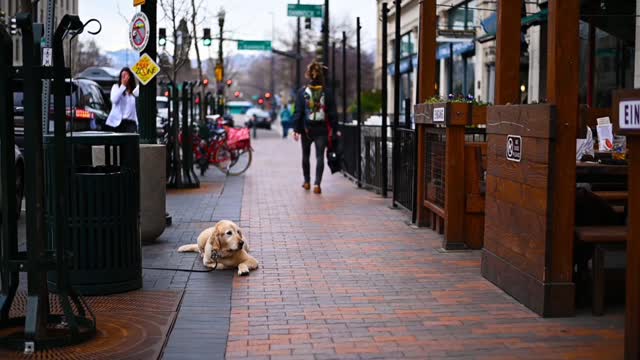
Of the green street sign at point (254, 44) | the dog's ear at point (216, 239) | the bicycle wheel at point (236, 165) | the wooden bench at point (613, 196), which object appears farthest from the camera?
the green street sign at point (254, 44)

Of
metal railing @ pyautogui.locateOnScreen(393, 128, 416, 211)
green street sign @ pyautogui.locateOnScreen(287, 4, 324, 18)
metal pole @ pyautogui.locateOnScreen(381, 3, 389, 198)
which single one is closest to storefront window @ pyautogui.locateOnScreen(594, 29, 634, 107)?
metal pole @ pyautogui.locateOnScreen(381, 3, 389, 198)

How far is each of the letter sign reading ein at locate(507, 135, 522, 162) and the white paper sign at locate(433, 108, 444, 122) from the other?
2.27m

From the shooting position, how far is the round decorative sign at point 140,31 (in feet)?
36.1

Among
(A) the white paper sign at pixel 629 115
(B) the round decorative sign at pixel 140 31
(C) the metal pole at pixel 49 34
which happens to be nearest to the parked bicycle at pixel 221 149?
(B) the round decorative sign at pixel 140 31

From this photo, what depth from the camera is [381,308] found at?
6484 mm

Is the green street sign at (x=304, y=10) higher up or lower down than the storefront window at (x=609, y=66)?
higher up

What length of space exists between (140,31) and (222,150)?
8.26 metres

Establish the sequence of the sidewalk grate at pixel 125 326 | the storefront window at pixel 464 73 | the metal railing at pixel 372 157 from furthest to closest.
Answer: the storefront window at pixel 464 73 < the metal railing at pixel 372 157 < the sidewalk grate at pixel 125 326

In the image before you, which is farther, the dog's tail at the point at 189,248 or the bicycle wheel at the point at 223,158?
the bicycle wheel at the point at 223,158

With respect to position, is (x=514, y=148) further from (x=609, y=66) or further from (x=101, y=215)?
(x=609, y=66)

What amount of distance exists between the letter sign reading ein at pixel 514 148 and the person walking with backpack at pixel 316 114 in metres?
8.03

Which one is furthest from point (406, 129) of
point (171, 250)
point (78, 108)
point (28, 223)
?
point (78, 108)

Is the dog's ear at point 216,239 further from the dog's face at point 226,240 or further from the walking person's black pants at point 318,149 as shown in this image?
the walking person's black pants at point 318,149

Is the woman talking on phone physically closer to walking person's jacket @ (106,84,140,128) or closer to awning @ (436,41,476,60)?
walking person's jacket @ (106,84,140,128)
